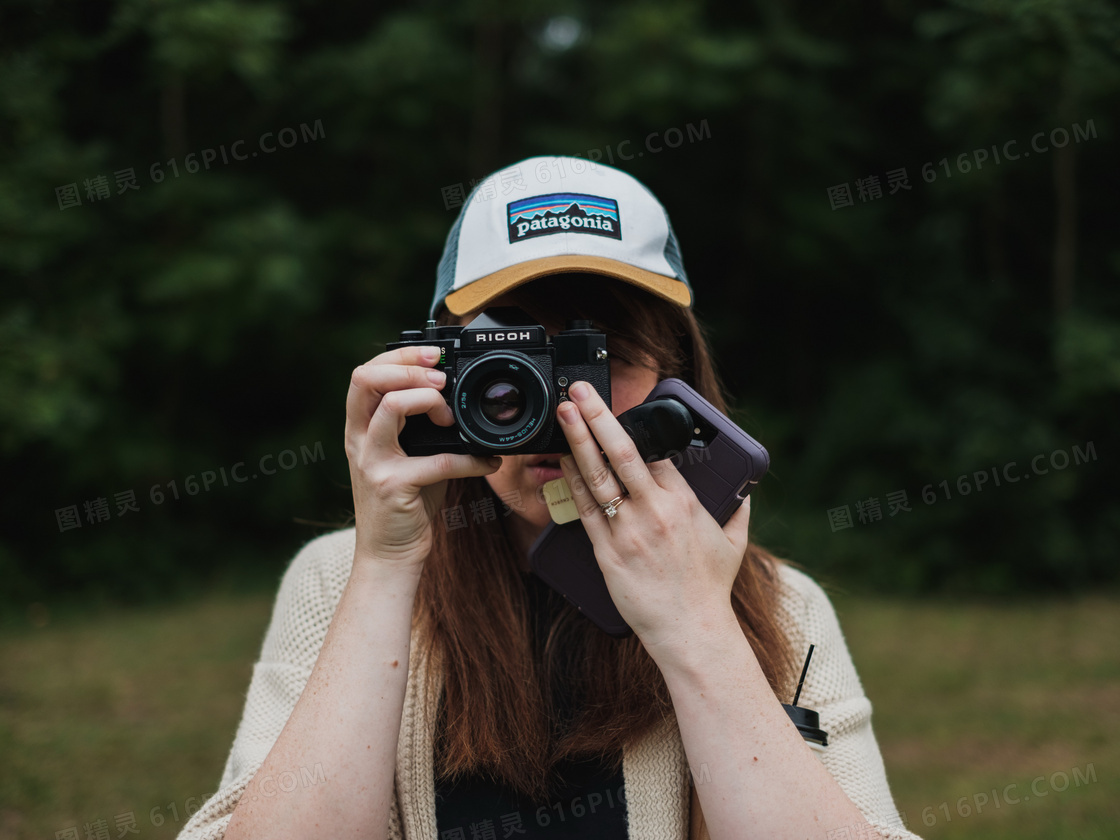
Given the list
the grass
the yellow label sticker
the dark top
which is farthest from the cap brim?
the grass

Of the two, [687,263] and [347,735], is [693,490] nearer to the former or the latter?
[347,735]

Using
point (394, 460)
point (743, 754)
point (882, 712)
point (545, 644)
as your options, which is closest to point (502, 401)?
point (394, 460)

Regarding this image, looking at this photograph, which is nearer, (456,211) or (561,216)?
(561,216)

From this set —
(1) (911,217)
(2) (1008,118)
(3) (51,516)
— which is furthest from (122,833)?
(1) (911,217)

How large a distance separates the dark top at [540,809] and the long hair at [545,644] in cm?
2

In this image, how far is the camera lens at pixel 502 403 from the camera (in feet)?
4.35

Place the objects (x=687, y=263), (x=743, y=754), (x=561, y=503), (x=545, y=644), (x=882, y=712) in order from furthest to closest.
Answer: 1. (x=687, y=263)
2. (x=882, y=712)
3. (x=545, y=644)
4. (x=561, y=503)
5. (x=743, y=754)

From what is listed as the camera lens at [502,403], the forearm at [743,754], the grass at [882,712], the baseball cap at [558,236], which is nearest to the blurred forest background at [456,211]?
the grass at [882,712]

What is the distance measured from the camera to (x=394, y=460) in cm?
132

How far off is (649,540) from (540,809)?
459 mm

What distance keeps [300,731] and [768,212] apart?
7.60 meters

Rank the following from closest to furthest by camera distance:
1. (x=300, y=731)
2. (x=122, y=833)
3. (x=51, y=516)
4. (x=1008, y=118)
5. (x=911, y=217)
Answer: (x=300, y=731)
(x=122, y=833)
(x=1008, y=118)
(x=51, y=516)
(x=911, y=217)

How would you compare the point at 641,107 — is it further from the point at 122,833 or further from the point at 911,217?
the point at 122,833

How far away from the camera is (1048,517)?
20.3 feet
